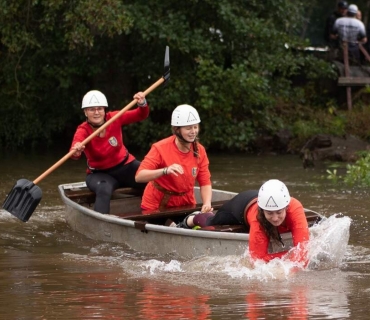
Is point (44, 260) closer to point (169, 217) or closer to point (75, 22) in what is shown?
point (169, 217)

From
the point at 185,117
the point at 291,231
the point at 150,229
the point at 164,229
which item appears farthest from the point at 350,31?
the point at 291,231

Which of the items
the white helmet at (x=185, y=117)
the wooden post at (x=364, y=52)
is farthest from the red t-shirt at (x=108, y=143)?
the wooden post at (x=364, y=52)

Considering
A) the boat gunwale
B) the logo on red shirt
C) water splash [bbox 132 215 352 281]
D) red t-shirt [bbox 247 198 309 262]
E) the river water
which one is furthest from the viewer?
the logo on red shirt

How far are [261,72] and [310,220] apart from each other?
35.2 ft

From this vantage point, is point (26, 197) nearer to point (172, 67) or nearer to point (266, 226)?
point (266, 226)

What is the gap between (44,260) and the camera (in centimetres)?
1122

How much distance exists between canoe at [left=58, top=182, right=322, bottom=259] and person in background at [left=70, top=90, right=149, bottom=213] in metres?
0.22

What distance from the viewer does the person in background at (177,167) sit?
11.1 m

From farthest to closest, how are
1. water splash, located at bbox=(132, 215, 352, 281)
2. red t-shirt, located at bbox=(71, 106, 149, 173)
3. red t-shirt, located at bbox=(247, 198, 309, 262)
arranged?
red t-shirt, located at bbox=(71, 106, 149, 173), water splash, located at bbox=(132, 215, 352, 281), red t-shirt, located at bbox=(247, 198, 309, 262)

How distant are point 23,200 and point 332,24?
1188cm

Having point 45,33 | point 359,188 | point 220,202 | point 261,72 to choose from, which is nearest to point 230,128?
point 261,72

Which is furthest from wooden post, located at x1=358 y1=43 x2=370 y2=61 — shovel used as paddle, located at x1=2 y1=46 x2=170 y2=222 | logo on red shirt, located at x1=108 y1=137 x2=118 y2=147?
shovel used as paddle, located at x1=2 y1=46 x2=170 y2=222

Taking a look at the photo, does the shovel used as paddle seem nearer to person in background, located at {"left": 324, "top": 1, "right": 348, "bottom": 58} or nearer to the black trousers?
the black trousers

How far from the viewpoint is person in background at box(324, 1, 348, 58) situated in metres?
22.9
